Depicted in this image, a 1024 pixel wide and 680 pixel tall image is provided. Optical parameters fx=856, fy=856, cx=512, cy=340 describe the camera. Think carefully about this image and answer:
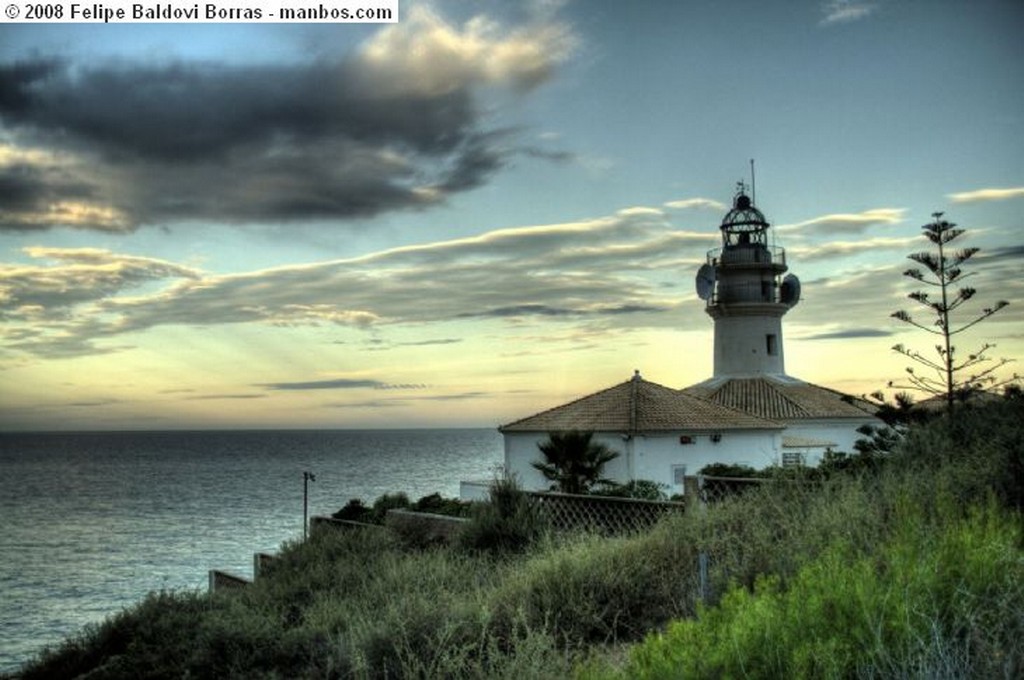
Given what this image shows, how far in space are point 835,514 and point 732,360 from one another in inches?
1396

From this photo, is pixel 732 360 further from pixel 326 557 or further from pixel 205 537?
pixel 205 537

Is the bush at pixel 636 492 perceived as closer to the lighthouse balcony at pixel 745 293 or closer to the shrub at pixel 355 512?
the shrub at pixel 355 512

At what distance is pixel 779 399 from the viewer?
39500 mm

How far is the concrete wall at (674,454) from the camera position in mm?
30219

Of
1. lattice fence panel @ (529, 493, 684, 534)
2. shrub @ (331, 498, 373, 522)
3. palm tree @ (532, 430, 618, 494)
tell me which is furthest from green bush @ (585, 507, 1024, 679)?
shrub @ (331, 498, 373, 522)

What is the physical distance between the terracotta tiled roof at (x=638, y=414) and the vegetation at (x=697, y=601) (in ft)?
54.5

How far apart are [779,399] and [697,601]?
3622cm

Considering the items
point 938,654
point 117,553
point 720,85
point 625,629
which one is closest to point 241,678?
point 625,629

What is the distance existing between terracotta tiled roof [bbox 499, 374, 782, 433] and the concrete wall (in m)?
0.32

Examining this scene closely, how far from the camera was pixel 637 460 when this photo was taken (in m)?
30.2

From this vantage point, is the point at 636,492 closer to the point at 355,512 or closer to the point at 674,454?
the point at 674,454

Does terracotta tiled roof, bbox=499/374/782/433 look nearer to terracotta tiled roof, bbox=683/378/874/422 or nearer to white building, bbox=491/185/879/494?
white building, bbox=491/185/879/494

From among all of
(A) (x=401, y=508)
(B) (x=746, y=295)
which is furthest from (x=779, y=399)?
(A) (x=401, y=508)

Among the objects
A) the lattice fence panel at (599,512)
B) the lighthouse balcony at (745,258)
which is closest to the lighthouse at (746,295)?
the lighthouse balcony at (745,258)
